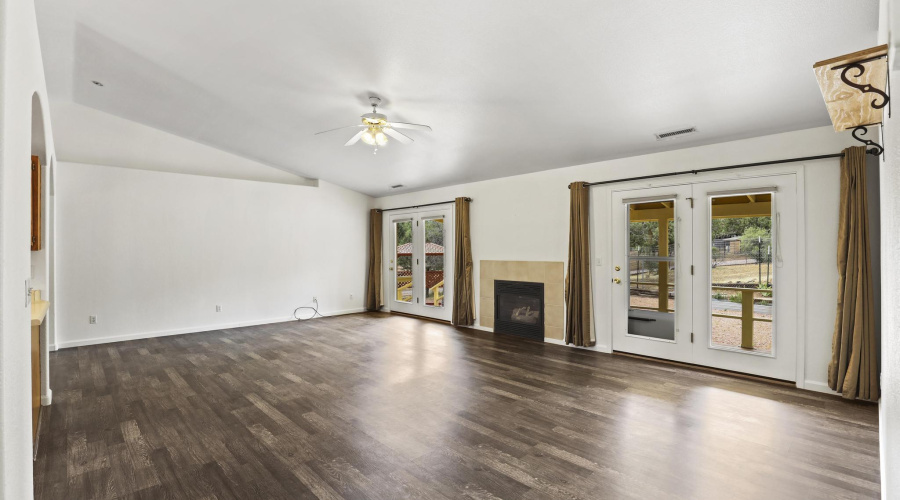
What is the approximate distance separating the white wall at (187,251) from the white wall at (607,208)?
6.44 feet

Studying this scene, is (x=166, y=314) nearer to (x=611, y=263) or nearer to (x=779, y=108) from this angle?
(x=611, y=263)

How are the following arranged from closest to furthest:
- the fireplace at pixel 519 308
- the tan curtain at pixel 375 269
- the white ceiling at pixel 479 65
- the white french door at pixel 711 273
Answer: the white ceiling at pixel 479 65, the white french door at pixel 711 273, the fireplace at pixel 519 308, the tan curtain at pixel 375 269

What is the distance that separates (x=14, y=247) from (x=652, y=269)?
533cm

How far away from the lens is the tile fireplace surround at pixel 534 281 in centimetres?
582

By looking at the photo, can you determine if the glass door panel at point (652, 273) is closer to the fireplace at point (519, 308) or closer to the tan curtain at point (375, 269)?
the fireplace at point (519, 308)

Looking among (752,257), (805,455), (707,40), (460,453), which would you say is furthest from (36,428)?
(752,257)

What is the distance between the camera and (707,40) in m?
2.78

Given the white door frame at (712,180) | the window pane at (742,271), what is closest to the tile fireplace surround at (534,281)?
the white door frame at (712,180)

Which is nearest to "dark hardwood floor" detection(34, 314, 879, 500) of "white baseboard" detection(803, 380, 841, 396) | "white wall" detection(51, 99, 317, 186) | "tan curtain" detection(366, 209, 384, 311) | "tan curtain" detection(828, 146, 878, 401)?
"white baseboard" detection(803, 380, 841, 396)

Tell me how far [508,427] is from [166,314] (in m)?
5.90

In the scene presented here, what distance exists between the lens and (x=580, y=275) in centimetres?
539

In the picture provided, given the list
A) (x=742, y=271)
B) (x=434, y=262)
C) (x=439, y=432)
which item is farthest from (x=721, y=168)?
(x=434, y=262)

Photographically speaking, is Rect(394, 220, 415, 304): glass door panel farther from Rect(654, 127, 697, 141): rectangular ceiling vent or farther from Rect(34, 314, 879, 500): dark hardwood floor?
Rect(654, 127, 697, 141): rectangular ceiling vent

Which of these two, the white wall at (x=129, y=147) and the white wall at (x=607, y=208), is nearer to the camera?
the white wall at (x=607, y=208)
